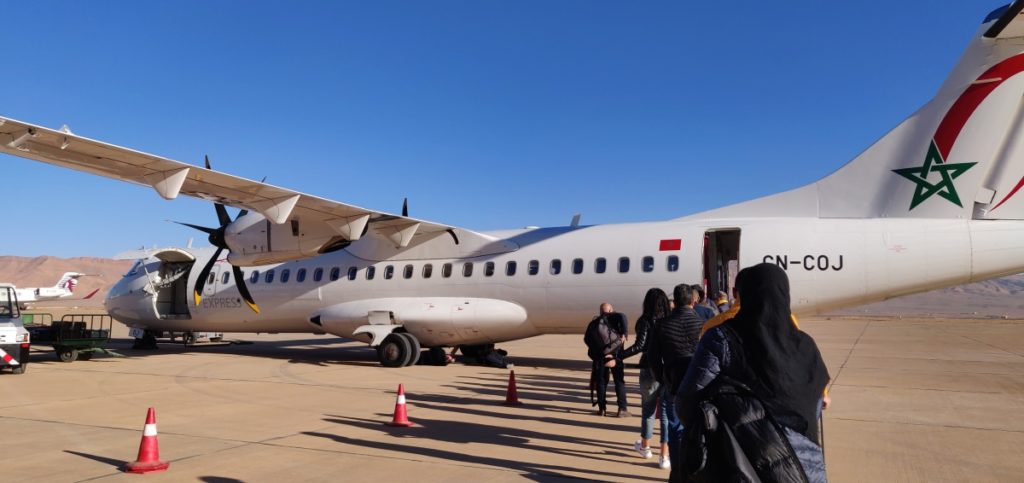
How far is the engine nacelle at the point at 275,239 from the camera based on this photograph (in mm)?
16906

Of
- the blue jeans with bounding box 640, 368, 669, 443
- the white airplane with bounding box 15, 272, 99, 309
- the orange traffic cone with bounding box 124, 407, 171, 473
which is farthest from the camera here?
the white airplane with bounding box 15, 272, 99, 309

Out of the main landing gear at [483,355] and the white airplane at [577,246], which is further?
the main landing gear at [483,355]

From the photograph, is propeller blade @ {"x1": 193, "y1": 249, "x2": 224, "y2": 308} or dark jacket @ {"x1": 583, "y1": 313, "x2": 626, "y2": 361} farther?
propeller blade @ {"x1": 193, "y1": 249, "x2": 224, "y2": 308}

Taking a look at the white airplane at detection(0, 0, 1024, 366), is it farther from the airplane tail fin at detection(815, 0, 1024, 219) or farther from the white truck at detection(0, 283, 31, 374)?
the white truck at detection(0, 283, 31, 374)

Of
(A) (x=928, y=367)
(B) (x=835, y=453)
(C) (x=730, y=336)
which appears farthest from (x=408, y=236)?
(C) (x=730, y=336)

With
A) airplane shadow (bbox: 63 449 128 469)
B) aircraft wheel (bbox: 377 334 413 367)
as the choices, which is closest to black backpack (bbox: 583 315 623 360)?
airplane shadow (bbox: 63 449 128 469)

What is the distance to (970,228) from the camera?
1205 centimetres

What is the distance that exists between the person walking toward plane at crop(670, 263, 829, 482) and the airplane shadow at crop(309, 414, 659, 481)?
130 inches

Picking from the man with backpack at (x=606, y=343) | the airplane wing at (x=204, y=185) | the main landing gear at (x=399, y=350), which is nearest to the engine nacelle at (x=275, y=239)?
the airplane wing at (x=204, y=185)

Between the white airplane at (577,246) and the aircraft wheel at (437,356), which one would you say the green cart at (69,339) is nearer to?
the white airplane at (577,246)

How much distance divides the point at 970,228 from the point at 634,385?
20.8 feet

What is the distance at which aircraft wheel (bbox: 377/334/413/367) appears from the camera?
16656mm

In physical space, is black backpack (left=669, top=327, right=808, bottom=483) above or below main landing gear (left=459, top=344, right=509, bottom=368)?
above

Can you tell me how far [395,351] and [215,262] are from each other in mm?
6605
